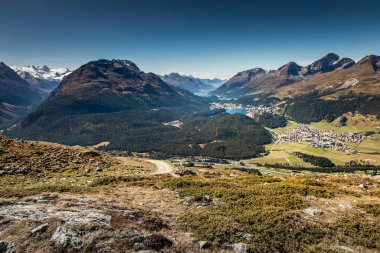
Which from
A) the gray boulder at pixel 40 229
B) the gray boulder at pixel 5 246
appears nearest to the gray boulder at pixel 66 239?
the gray boulder at pixel 40 229

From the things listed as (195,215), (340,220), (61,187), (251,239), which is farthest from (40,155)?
(340,220)

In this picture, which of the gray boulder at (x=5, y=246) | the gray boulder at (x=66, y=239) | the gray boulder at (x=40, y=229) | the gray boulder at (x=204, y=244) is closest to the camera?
the gray boulder at (x=5, y=246)

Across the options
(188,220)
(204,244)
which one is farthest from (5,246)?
(188,220)

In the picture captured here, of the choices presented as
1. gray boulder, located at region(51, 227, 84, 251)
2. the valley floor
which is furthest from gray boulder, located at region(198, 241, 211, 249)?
gray boulder, located at region(51, 227, 84, 251)

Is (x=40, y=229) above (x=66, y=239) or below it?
above

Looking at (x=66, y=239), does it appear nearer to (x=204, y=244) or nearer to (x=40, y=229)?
(x=40, y=229)

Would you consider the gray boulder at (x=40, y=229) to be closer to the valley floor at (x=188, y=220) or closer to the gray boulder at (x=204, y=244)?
the valley floor at (x=188, y=220)

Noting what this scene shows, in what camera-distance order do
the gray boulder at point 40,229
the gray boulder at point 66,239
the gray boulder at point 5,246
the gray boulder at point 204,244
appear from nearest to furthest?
the gray boulder at point 5,246 < the gray boulder at point 66,239 < the gray boulder at point 40,229 < the gray boulder at point 204,244

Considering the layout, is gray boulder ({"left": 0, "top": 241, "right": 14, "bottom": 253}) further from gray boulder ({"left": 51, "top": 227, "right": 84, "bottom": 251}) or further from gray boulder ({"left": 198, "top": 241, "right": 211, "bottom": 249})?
gray boulder ({"left": 198, "top": 241, "right": 211, "bottom": 249})

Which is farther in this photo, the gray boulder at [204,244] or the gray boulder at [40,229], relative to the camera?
the gray boulder at [204,244]

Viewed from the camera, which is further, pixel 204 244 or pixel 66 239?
pixel 204 244

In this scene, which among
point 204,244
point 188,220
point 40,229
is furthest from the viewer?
point 188,220
